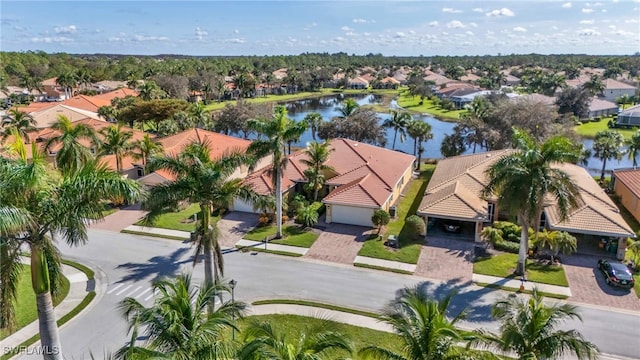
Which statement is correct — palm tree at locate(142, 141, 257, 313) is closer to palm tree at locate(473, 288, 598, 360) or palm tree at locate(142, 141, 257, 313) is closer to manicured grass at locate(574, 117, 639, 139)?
palm tree at locate(473, 288, 598, 360)

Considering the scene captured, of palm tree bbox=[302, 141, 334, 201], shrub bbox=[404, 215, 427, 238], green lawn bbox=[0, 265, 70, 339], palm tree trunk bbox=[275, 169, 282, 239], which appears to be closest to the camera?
green lawn bbox=[0, 265, 70, 339]

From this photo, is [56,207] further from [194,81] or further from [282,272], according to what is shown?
[194,81]

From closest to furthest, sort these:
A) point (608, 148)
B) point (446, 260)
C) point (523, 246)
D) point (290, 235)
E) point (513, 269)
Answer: point (523, 246) → point (513, 269) → point (446, 260) → point (290, 235) → point (608, 148)

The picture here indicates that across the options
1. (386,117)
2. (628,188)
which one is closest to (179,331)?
(628,188)

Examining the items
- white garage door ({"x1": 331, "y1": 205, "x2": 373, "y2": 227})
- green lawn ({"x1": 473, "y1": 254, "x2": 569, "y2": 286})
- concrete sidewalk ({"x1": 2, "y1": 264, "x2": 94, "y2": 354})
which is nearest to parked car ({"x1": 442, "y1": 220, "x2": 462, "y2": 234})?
green lawn ({"x1": 473, "y1": 254, "x2": 569, "y2": 286})

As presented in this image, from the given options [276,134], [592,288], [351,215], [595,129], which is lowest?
[592,288]

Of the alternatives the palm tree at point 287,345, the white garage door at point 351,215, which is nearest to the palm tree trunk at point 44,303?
the palm tree at point 287,345

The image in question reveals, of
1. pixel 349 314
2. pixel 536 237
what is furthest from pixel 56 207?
pixel 536 237

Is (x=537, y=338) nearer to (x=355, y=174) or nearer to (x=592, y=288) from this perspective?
(x=592, y=288)
